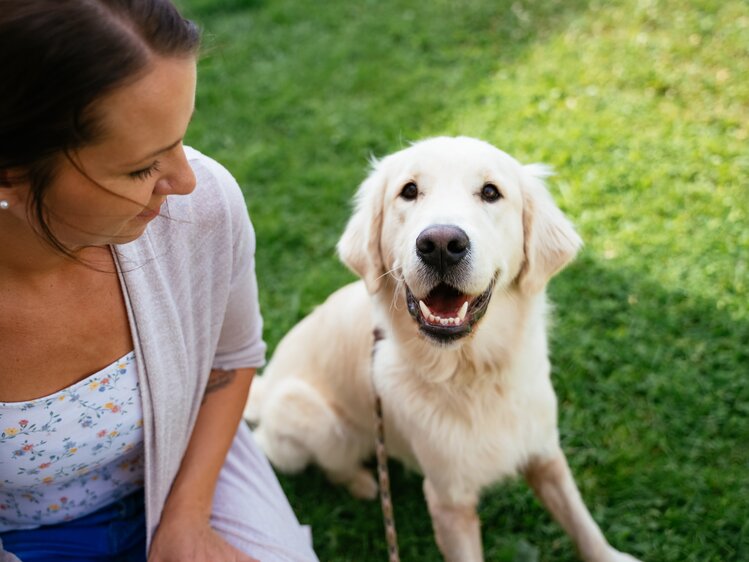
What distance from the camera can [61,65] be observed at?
1233 mm

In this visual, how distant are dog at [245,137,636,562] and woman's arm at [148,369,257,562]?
20.7 inches

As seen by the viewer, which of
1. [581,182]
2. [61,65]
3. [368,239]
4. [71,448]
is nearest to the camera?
[61,65]

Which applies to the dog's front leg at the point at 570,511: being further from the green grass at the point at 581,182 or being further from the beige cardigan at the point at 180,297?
the beige cardigan at the point at 180,297

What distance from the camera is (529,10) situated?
5.33m

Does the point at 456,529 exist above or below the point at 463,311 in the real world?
below

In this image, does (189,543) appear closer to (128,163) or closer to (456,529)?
(456,529)

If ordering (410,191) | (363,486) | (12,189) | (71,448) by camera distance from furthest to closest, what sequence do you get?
1. (363,486)
2. (410,191)
3. (71,448)
4. (12,189)

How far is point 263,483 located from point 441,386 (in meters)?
0.64

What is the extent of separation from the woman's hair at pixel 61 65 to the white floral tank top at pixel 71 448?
0.56 metres

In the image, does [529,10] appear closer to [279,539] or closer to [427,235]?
[427,235]

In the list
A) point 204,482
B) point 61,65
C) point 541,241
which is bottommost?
point 204,482

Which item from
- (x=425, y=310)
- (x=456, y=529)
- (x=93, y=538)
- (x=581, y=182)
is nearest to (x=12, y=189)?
(x=93, y=538)

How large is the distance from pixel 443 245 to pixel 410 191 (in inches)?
14.5

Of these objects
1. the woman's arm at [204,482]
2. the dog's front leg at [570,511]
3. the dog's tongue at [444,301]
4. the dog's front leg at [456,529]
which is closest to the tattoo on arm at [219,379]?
the woman's arm at [204,482]
